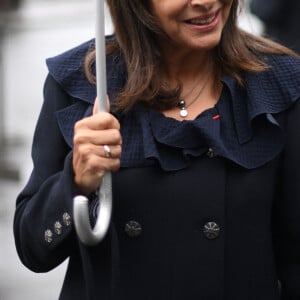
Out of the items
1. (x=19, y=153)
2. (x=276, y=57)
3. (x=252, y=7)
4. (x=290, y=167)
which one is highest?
(x=276, y=57)

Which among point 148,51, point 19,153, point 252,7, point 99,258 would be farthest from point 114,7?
point 19,153

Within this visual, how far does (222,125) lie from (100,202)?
0.51 meters

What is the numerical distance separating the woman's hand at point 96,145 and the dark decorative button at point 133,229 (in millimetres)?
174

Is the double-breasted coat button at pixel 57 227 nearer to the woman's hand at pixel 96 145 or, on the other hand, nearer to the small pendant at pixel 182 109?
the woman's hand at pixel 96 145

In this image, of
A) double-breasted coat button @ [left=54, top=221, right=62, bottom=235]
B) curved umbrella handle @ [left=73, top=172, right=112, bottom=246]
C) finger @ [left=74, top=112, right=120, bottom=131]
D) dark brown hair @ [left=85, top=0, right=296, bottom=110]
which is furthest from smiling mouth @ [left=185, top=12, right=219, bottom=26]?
double-breasted coat button @ [left=54, top=221, right=62, bottom=235]

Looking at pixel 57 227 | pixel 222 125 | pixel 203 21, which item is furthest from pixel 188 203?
pixel 203 21

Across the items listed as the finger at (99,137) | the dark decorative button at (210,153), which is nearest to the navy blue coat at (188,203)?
the dark decorative button at (210,153)

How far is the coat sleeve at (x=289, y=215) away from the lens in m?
3.24

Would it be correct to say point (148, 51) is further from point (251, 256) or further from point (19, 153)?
point (19, 153)

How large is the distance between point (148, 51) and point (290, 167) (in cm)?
47

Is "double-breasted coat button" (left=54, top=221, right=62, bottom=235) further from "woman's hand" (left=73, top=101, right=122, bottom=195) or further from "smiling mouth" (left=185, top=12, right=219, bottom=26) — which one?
"smiling mouth" (left=185, top=12, right=219, bottom=26)

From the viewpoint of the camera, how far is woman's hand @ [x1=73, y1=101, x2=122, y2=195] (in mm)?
2947

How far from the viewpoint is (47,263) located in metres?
3.26

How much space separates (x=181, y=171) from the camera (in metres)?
3.18
